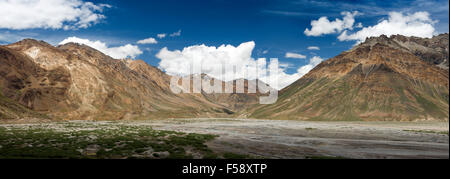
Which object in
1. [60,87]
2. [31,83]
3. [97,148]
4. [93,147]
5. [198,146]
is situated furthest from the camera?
[60,87]

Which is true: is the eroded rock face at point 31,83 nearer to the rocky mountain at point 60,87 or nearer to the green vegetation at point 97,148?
the rocky mountain at point 60,87

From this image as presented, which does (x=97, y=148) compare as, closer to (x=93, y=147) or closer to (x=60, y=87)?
(x=93, y=147)

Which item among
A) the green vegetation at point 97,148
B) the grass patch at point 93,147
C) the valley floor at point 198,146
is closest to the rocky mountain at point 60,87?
the valley floor at point 198,146

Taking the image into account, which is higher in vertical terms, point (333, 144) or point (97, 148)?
point (97, 148)

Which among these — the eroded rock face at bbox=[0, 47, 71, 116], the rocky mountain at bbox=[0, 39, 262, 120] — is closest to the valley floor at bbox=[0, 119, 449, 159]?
the rocky mountain at bbox=[0, 39, 262, 120]

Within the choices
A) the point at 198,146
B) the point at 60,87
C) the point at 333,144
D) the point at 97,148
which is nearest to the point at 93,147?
the point at 97,148

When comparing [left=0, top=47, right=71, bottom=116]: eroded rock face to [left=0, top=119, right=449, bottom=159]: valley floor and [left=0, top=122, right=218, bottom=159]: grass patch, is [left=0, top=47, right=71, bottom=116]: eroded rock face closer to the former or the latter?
[left=0, top=119, right=449, bottom=159]: valley floor

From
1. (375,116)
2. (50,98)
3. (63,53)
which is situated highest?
(63,53)

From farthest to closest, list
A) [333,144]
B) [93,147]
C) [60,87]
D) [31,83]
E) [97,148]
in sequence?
[60,87]
[31,83]
[333,144]
[93,147]
[97,148]

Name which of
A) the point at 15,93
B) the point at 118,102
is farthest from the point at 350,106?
the point at 15,93

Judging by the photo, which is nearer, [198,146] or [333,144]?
[198,146]
